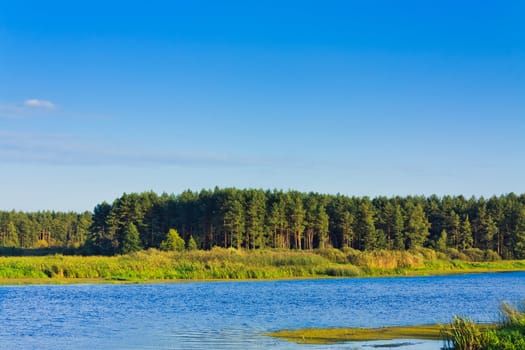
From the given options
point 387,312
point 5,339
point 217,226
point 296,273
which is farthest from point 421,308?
point 217,226

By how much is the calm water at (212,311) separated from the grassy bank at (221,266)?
24.1 feet

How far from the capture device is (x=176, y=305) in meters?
39.3

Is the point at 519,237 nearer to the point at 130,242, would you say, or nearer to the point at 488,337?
the point at 130,242

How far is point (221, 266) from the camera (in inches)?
2621

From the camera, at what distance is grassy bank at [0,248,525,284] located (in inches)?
2383

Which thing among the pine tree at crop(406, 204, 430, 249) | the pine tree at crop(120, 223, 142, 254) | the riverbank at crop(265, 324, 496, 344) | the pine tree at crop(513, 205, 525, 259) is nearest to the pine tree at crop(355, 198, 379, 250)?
the pine tree at crop(406, 204, 430, 249)

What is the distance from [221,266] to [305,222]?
35040 millimetres

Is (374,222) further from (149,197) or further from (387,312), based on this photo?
(387,312)

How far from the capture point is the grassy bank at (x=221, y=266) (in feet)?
199

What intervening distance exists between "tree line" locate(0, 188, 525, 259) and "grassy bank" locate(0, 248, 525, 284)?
18179 millimetres

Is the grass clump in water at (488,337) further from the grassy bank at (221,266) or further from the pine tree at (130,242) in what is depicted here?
the pine tree at (130,242)

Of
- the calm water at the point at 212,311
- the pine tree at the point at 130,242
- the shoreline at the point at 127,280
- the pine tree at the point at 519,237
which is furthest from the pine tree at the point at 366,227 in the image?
the calm water at the point at 212,311

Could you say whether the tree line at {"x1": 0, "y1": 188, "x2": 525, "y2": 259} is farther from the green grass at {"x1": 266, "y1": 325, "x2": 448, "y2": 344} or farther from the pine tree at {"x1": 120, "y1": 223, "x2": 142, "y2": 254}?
the green grass at {"x1": 266, "y1": 325, "x2": 448, "y2": 344}

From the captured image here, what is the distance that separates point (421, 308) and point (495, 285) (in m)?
19.8
